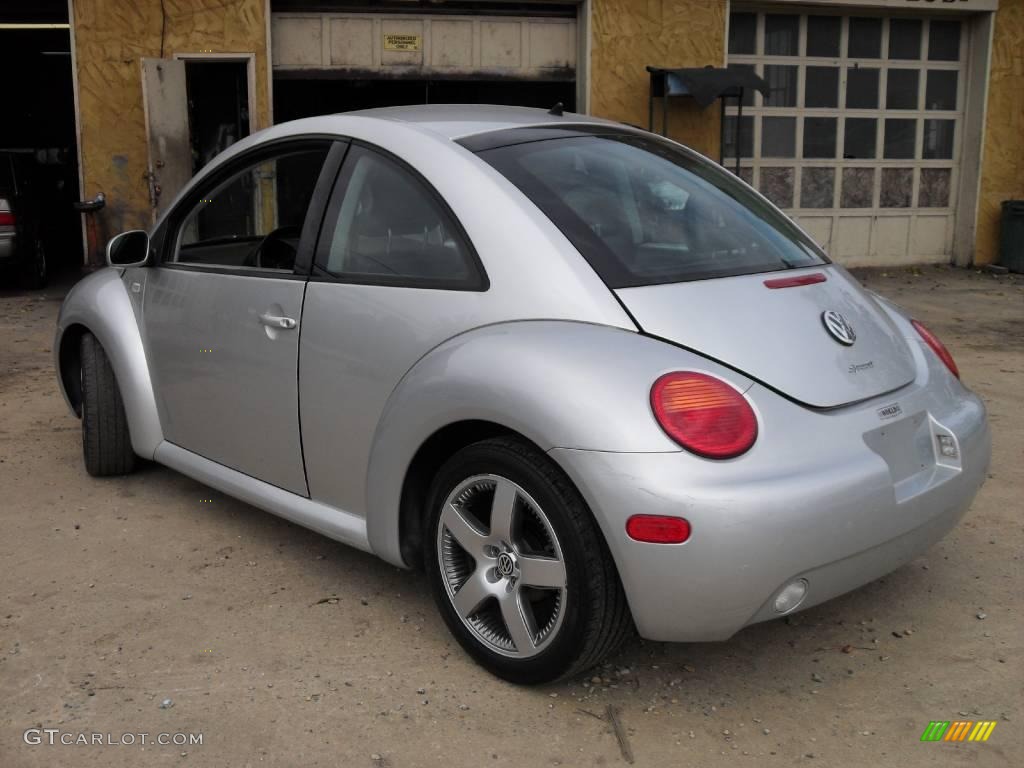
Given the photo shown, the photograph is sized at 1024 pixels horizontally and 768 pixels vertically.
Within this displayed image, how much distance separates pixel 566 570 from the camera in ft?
9.20

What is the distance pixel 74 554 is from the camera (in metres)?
4.05

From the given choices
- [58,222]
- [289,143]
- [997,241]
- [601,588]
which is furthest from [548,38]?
[601,588]

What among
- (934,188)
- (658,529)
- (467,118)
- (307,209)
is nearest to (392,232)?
(307,209)

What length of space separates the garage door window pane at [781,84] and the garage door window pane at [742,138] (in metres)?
0.35

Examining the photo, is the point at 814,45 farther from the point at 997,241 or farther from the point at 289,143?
the point at 289,143

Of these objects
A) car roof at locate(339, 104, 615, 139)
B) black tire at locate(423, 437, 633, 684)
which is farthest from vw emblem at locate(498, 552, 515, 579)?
car roof at locate(339, 104, 615, 139)

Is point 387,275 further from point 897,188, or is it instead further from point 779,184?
point 897,188

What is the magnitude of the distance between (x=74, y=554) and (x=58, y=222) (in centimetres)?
1195

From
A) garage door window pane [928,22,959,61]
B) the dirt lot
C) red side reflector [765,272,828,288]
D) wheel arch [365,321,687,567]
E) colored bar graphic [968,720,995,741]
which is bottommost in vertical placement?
the dirt lot

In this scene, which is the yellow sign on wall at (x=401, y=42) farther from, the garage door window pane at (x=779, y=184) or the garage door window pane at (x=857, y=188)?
the garage door window pane at (x=857, y=188)

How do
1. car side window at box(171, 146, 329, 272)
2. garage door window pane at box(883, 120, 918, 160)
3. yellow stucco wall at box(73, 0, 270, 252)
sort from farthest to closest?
garage door window pane at box(883, 120, 918, 160), yellow stucco wall at box(73, 0, 270, 252), car side window at box(171, 146, 329, 272)

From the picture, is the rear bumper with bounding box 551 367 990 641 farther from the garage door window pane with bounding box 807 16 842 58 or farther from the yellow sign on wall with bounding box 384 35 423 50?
the garage door window pane with bounding box 807 16 842 58

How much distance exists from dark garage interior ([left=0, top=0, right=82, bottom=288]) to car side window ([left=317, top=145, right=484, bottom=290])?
8.38 metres

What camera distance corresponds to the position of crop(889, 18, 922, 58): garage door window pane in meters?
12.8
